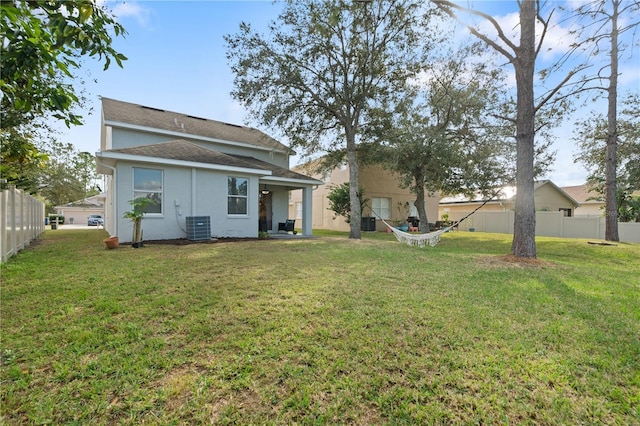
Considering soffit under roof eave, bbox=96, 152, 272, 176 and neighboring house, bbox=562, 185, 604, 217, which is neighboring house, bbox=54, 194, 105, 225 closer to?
soffit under roof eave, bbox=96, 152, 272, 176

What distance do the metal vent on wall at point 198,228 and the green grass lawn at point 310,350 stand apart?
4.45 metres

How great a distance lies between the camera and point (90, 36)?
9.07 feet

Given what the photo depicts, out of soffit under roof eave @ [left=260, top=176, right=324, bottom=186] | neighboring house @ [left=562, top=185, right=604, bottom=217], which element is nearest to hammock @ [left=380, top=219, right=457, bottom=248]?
soffit under roof eave @ [left=260, top=176, right=324, bottom=186]

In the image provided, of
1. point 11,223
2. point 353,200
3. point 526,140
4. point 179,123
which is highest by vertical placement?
point 179,123

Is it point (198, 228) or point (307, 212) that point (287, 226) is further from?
point (198, 228)

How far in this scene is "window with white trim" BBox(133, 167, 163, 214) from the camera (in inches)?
366

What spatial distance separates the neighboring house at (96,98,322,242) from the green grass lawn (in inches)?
177

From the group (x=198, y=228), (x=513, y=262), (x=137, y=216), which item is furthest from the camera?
(x=198, y=228)

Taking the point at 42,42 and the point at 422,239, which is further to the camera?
the point at 422,239

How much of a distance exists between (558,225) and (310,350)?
21.6 metres

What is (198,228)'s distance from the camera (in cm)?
975

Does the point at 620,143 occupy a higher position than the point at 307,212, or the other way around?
the point at 620,143

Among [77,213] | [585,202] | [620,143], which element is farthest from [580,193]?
[77,213]

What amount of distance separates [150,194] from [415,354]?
30.5ft
